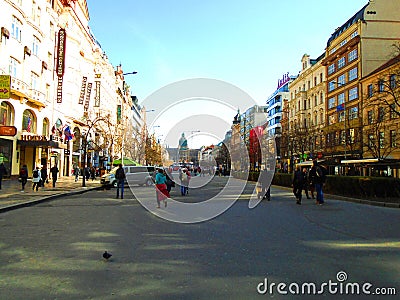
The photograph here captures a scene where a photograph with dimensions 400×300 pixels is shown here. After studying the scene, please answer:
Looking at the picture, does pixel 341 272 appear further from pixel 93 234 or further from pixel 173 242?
pixel 93 234

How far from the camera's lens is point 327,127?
5875 cm

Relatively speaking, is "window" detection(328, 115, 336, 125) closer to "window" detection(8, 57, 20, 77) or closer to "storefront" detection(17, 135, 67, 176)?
"storefront" detection(17, 135, 67, 176)

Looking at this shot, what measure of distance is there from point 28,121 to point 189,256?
35.5 meters

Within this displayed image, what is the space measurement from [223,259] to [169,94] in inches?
249

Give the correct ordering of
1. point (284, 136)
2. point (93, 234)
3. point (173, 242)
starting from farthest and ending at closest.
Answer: point (284, 136), point (93, 234), point (173, 242)

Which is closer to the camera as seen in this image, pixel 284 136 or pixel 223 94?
pixel 223 94

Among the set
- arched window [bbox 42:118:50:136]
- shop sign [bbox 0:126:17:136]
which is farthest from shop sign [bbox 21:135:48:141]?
shop sign [bbox 0:126:17:136]

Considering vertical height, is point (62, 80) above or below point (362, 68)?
below

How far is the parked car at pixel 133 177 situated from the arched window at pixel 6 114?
382 inches

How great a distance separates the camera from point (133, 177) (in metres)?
32.9

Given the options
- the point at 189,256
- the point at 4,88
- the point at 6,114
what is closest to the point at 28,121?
the point at 6,114

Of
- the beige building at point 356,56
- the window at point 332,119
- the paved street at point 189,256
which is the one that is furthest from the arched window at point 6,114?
the window at point 332,119

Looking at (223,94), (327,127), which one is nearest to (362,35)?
(327,127)

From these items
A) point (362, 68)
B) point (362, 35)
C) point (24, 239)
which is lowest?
point (24, 239)
